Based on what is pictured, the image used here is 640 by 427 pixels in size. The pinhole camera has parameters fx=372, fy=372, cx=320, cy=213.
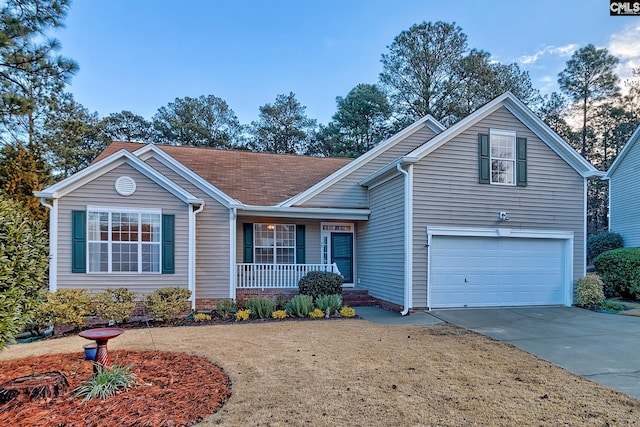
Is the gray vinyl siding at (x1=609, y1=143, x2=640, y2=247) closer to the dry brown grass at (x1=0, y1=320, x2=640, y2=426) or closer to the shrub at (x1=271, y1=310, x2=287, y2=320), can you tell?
the dry brown grass at (x1=0, y1=320, x2=640, y2=426)

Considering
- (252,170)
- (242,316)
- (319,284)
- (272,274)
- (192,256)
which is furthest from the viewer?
(252,170)

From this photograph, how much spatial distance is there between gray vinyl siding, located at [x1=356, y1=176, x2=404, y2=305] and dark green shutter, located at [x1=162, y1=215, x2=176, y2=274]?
5799 mm

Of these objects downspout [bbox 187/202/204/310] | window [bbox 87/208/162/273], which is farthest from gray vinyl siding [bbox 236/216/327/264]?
window [bbox 87/208/162/273]

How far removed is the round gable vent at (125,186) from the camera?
930cm

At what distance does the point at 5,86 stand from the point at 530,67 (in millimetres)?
30572

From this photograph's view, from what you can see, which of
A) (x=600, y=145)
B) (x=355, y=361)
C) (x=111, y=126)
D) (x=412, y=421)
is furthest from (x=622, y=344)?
(x=111, y=126)

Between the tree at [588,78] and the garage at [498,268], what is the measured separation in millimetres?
23750

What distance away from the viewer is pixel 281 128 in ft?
109

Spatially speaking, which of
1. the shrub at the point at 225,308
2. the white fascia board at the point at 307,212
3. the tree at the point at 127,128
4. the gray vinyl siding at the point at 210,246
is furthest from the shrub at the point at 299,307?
the tree at the point at 127,128

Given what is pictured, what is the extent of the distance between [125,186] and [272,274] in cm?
477

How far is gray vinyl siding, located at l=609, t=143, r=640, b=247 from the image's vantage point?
1642 cm

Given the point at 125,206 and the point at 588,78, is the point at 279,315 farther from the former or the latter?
the point at 588,78

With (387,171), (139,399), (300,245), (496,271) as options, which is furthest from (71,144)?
(496,271)

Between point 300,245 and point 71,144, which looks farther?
point 71,144
